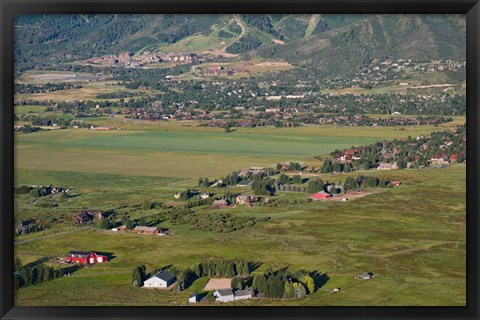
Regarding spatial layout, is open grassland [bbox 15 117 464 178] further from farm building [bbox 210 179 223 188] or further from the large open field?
farm building [bbox 210 179 223 188]

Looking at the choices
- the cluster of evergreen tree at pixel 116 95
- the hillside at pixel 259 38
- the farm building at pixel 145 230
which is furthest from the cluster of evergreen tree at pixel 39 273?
the hillside at pixel 259 38

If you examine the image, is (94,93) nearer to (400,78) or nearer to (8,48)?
(400,78)

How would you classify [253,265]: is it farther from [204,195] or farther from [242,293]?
[204,195]

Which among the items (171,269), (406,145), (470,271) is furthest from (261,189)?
(470,271)

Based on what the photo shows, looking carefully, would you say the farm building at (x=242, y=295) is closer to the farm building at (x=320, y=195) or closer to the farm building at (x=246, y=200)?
the farm building at (x=246, y=200)

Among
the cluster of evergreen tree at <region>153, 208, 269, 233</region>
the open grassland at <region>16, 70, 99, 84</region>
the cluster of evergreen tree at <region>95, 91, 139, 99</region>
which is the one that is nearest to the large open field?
the cluster of evergreen tree at <region>153, 208, 269, 233</region>

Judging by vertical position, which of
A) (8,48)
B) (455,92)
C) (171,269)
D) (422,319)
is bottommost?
(171,269)
